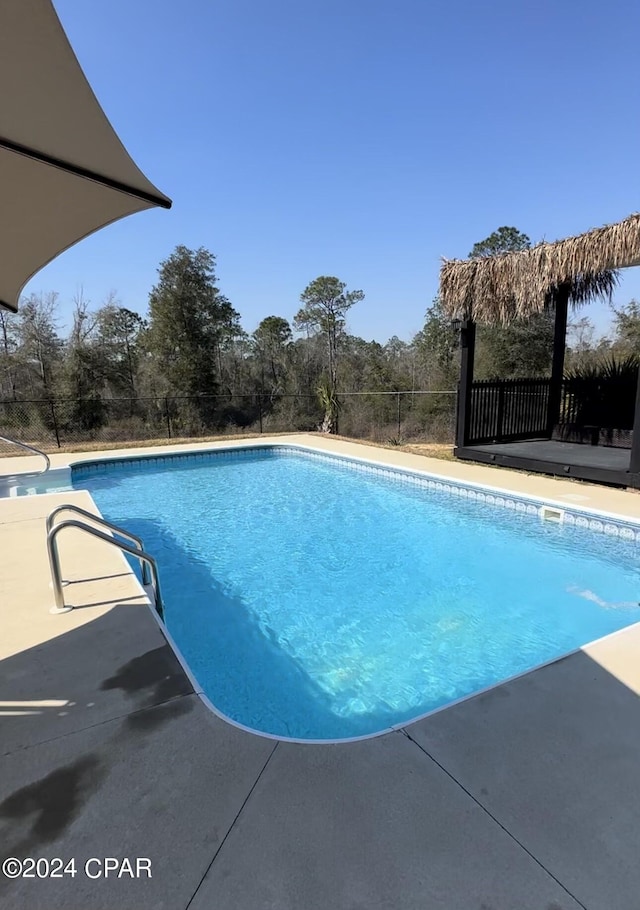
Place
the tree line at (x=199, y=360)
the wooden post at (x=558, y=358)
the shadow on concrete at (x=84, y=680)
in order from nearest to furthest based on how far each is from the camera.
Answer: the shadow on concrete at (x=84, y=680), the wooden post at (x=558, y=358), the tree line at (x=199, y=360)

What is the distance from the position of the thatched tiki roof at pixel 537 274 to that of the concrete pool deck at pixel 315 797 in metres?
5.84

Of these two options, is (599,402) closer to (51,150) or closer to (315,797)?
(315,797)

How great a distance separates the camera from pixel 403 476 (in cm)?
824

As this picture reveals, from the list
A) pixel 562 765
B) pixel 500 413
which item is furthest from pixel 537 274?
pixel 562 765

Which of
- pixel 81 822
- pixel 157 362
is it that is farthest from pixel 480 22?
pixel 157 362

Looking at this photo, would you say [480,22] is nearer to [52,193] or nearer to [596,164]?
[596,164]

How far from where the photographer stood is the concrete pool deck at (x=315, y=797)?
130cm

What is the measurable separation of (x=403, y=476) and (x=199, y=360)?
10.4 m

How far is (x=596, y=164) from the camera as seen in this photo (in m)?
8.35

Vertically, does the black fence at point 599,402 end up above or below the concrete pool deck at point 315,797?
above

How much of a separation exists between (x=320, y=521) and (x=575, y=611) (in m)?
3.27

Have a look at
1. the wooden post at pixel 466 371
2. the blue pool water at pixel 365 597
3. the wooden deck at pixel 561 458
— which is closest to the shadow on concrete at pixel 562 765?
the blue pool water at pixel 365 597

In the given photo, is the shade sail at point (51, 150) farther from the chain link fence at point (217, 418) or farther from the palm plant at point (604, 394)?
the chain link fence at point (217, 418)

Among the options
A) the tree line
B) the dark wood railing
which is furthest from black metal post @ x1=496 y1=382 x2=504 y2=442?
the tree line
